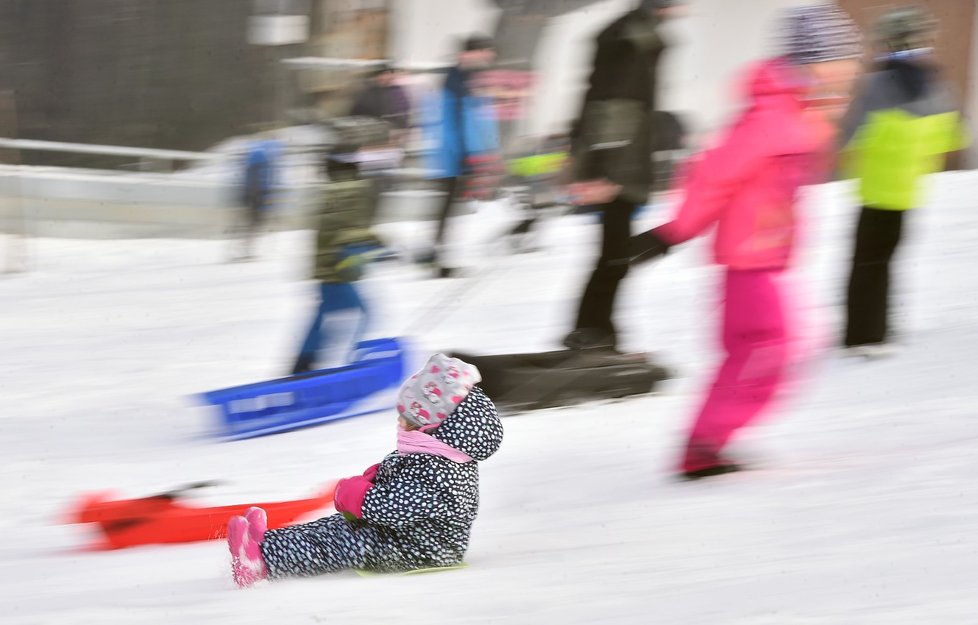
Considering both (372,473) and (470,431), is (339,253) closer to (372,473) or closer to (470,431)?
(372,473)

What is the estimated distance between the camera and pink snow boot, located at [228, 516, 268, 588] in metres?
3.11

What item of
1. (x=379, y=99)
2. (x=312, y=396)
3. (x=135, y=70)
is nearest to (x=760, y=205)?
(x=312, y=396)

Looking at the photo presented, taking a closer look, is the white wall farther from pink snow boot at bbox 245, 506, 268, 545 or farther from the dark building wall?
pink snow boot at bbox 245, 506, 268, 545

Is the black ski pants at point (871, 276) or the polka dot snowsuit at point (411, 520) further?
the black ski pants at point (871, 276)

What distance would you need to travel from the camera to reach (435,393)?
312 centimetres

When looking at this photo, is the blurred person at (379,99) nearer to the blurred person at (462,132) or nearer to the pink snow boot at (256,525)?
the blurred person at (462,132)

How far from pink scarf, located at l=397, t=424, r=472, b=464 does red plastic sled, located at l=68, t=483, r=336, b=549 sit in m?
0.75

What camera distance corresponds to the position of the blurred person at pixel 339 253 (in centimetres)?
525

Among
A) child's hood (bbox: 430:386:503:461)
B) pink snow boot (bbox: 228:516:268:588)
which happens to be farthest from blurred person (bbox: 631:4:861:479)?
pink snow boot (bbox: 228:516:268:588)

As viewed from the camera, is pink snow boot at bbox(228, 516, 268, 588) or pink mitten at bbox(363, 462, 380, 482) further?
pink mitten at bbox(363, 462, 380, 482)

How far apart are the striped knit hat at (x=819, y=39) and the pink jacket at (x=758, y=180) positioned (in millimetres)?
70

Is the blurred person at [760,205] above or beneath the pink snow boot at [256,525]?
above

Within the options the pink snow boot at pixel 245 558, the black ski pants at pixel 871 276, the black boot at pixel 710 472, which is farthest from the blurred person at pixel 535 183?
the pink snow boot at pixel 245 558

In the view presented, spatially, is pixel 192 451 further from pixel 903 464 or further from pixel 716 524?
pixel 903 464
